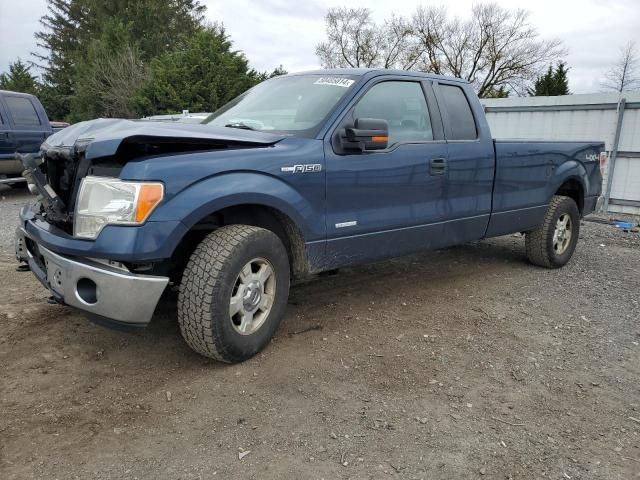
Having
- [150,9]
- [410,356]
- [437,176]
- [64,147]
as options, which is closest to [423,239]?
[437,176]

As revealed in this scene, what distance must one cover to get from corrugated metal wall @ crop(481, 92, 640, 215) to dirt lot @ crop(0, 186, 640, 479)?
6331mm

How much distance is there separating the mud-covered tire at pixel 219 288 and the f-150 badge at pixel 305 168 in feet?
1.37

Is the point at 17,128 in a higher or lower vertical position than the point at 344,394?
higher

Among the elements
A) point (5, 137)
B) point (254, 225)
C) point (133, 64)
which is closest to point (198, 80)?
point (133, 64)

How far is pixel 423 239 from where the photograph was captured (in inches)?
172

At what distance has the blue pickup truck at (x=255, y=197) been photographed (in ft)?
9.37

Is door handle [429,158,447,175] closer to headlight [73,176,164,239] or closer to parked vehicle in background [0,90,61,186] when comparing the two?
headlight [73,176,164,239]

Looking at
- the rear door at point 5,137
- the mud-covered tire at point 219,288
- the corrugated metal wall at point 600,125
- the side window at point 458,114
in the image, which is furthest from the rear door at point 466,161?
the rear door at point 5,137

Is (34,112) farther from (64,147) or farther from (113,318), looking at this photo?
(113,318)

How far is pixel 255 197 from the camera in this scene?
10.5 ft

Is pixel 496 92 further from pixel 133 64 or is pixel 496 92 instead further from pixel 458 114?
pixel 458 114

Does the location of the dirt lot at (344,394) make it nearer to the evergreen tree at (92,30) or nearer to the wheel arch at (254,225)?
the wheel arch at (254,225)

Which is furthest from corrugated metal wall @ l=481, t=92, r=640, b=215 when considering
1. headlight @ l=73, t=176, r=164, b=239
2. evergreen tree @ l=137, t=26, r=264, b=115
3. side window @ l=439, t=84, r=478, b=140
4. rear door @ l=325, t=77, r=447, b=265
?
evergreen tree @ l=137, t=26, r=264, b=115

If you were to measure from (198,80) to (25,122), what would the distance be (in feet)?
40.4
